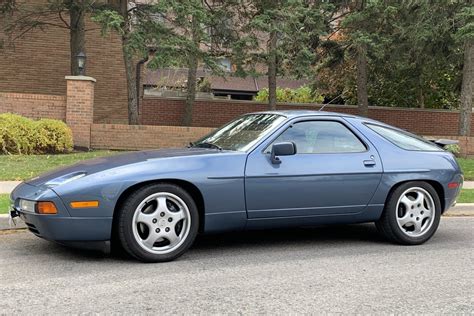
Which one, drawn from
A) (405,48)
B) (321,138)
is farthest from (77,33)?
(321,138)

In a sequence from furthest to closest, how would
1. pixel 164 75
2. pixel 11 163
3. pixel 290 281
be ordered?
1. pixel 164 75
2. pixel 11 163
3. pixel 290 281

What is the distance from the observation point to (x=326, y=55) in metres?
21.0

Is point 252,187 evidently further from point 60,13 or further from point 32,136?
point 60,13

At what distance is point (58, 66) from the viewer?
22.4m

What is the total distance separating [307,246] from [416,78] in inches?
738

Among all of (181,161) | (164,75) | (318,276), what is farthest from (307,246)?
(164,75)

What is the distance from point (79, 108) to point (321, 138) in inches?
417

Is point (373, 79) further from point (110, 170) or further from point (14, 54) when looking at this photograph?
point (110, 170)

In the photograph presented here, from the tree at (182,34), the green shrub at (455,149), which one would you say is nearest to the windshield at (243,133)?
the tree at (182,34)

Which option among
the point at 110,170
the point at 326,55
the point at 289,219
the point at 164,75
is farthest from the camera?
the point at 164,75

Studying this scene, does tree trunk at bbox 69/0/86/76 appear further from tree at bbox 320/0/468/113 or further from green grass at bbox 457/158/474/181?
green grass at bbox 457/158/474/181

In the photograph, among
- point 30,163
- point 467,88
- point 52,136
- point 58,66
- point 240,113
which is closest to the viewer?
point 30,163

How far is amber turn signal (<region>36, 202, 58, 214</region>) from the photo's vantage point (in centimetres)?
450

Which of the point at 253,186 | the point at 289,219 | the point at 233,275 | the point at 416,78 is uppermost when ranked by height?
the point at 416,78
